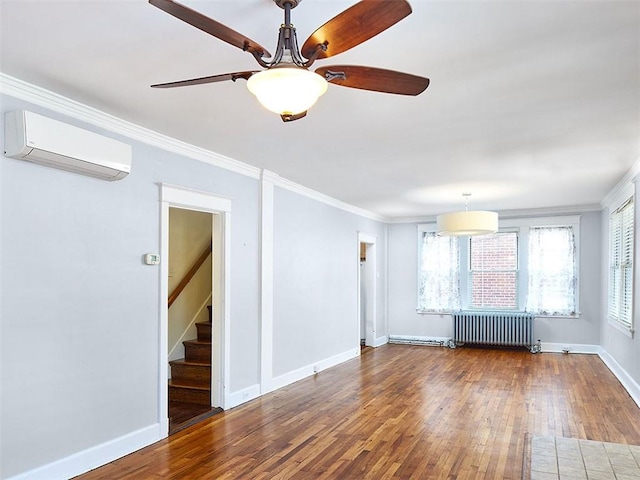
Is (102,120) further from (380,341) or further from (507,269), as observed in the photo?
(507,269)

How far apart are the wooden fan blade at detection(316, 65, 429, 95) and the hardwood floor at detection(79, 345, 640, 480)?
2611 millimetres

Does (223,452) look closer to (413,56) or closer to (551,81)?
(413,56)

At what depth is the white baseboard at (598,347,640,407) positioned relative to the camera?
5.19 meters

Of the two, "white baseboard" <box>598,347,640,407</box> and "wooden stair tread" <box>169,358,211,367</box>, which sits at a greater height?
"wooden stair tread" <box>169,358,211,367</box>

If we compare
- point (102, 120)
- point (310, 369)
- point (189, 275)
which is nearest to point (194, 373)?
point (189, 275)

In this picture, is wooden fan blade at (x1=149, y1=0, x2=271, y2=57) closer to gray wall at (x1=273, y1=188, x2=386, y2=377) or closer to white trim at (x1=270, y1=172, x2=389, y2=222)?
white trim at (x1=270, y1=172, x2=389, y2=222)

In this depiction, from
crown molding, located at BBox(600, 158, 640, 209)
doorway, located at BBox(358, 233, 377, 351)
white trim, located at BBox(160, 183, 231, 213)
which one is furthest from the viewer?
doorway, located at BBox(358, 233, 377, 351)

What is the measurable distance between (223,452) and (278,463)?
1.60 feet

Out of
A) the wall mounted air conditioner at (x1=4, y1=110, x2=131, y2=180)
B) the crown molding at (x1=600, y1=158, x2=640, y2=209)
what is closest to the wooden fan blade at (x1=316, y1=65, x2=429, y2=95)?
the wall mounted air conditioner at (x1=4, y1=110, x2=131, y2=180)

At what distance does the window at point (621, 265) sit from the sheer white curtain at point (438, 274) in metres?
2.70

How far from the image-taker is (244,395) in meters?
5.11

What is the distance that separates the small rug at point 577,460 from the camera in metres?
3.15

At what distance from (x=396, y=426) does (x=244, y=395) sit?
5.52ft

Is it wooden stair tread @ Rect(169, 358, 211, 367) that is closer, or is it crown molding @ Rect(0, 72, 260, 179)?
crown molding @ Rect(0, 72, 260, 179)
